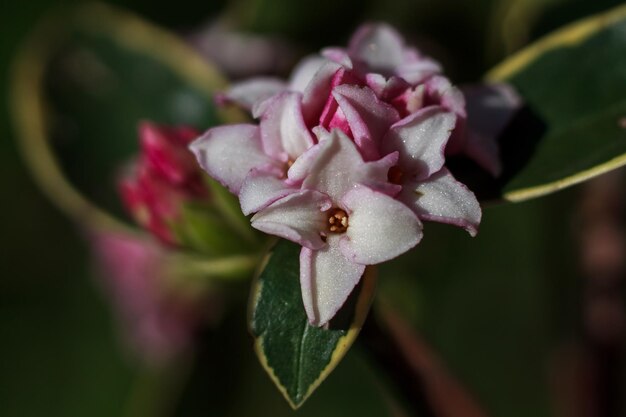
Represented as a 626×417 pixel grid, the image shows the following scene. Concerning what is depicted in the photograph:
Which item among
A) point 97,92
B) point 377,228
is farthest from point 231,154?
point 97,92

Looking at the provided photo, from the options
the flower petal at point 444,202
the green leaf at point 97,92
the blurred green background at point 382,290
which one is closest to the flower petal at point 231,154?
the flower petal at point 444,202

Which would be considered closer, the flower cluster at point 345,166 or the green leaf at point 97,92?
the flower cluster at point 345,166

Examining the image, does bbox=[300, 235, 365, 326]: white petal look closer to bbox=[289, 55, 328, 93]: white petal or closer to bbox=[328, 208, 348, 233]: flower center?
bbox=[328, 208, 348, 233]: flower center

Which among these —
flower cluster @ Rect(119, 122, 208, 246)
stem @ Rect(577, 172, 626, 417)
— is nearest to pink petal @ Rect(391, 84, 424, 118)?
flower cluster @ Rect(119, 122, 208, 246)

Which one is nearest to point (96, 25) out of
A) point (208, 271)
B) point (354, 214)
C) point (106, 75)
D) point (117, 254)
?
point (106, 75)

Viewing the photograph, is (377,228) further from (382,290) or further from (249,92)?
(382,290)

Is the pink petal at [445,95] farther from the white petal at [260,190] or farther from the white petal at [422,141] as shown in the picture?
the white petal at [260,190]

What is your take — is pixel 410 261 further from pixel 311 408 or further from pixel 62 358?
pixel 62 358
